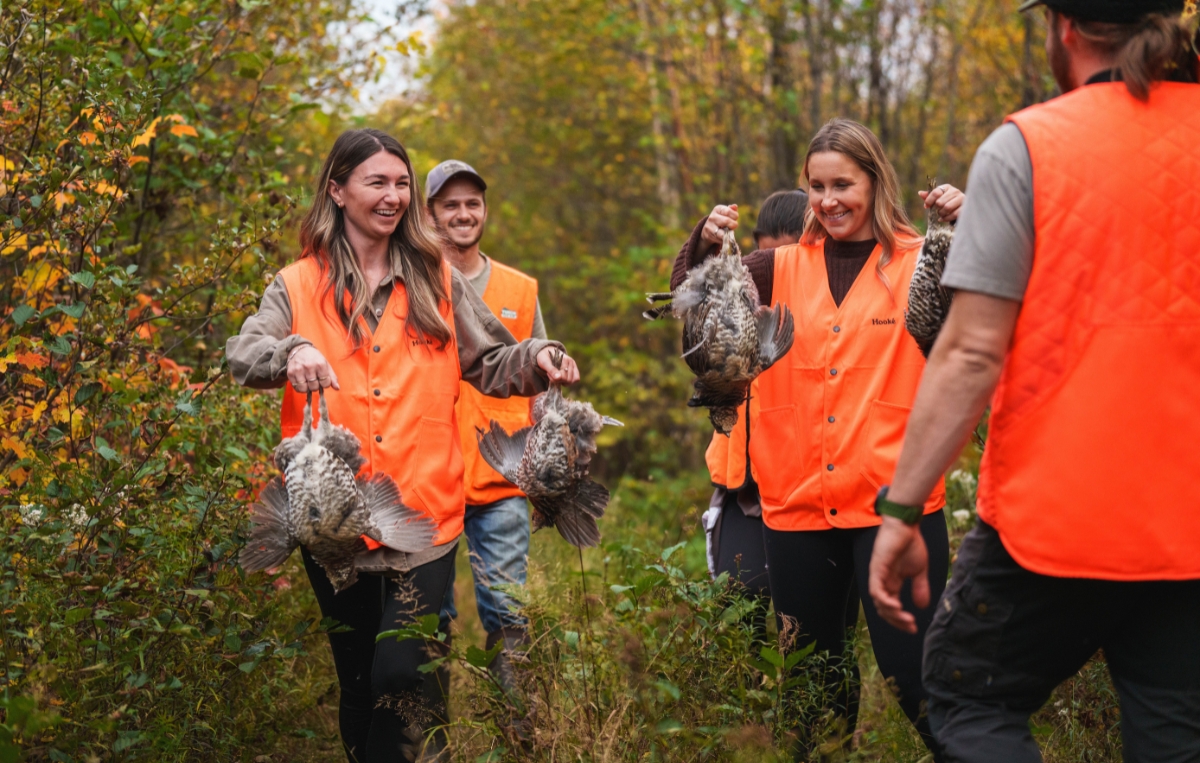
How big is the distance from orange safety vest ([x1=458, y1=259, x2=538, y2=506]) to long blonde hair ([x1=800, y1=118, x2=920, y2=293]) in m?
1.67

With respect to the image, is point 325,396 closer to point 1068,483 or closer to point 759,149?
point 1068,483

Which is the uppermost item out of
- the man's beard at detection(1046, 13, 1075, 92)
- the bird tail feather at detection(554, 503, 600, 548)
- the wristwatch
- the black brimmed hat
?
the black brimmed hat

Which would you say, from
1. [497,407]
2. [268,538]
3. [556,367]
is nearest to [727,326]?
[556,367]

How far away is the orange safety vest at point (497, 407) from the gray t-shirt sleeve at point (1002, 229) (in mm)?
2604

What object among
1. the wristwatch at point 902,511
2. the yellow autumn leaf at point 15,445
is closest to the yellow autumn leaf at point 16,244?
the yellow autumn leaf at point 15,445

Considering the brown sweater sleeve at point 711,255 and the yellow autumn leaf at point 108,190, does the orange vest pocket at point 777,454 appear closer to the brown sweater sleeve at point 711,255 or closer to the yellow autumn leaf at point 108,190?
the brown sweater sleeve at point 711,255

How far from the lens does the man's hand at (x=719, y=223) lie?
11.8ft

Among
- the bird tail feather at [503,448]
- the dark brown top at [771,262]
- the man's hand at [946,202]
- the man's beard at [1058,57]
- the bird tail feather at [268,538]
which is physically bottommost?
the bird tail feather at [268,538]

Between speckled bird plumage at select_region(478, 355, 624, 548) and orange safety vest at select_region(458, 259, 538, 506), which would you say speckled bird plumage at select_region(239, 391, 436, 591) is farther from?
orange safety vest at select_region(458, 259, 538, 506)

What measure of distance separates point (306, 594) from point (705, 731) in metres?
2.69

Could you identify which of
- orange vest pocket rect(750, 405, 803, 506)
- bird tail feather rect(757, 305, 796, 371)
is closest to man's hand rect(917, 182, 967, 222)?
bird tail feather rect(757, 305, 796, 371)

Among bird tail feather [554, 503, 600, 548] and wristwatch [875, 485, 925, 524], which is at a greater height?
wristwatch [875, 485, 925, 524]

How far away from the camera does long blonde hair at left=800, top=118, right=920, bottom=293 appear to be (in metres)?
3.63

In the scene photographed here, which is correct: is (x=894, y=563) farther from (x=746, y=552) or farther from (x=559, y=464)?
(x=746, y=552)
